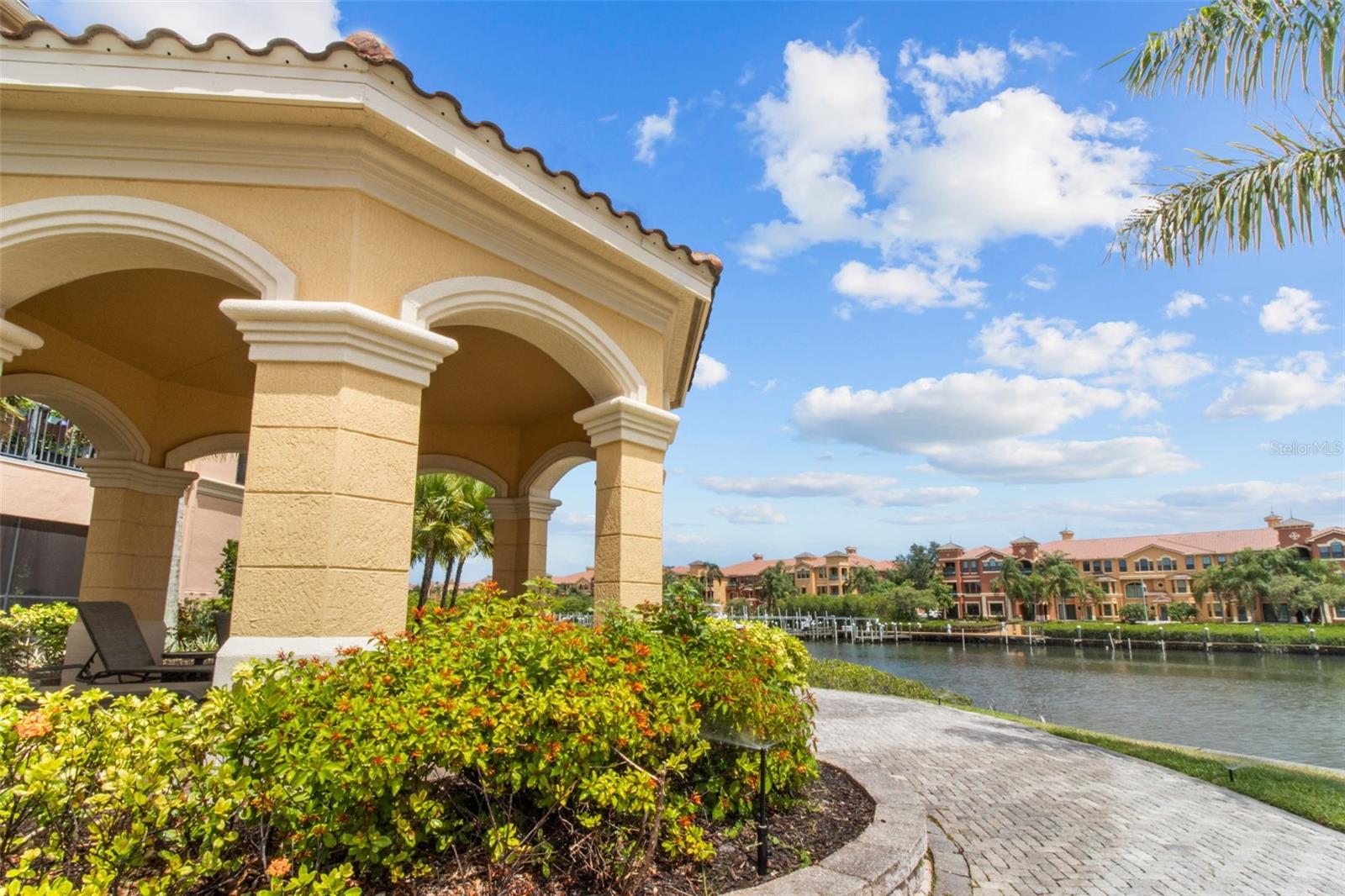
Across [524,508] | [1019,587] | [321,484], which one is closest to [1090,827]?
[321,484]

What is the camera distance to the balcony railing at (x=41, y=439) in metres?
13.3

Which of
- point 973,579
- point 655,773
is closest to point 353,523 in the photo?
point 655,773

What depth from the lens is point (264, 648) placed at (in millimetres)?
3783

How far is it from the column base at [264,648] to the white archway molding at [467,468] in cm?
559

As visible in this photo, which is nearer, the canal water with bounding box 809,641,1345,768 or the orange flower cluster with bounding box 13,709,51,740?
the orange flower cluster with bounding box 13,709,51,740

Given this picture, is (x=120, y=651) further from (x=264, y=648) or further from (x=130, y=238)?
(x=130, y=238)

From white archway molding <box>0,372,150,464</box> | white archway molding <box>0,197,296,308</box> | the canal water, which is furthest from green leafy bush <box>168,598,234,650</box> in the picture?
the canal water

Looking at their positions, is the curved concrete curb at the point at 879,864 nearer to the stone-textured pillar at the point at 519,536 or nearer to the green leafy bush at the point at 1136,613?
the stone-textured pillar at the point at 519,536

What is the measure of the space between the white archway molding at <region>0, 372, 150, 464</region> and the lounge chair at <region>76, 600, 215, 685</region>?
5.82 feet

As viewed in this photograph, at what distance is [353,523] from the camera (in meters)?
4.02

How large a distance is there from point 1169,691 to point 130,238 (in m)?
37.6

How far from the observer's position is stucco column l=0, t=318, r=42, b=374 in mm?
4262

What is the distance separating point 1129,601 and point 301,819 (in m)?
82.0

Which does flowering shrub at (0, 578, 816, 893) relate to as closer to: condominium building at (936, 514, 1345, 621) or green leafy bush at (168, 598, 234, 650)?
green leafy bush at (168, 598, 234, 650)
